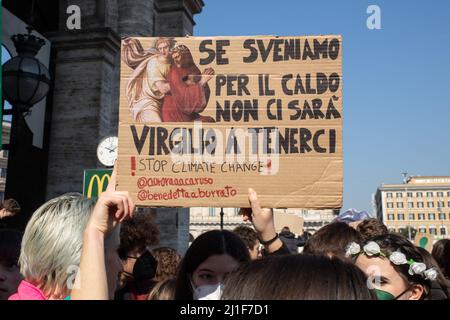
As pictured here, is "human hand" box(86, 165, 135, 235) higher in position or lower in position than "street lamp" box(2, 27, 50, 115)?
lower

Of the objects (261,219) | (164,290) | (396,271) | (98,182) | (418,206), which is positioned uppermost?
(98,182)

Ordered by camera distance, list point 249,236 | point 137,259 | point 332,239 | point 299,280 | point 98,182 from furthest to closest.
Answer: point 98,182, point 249,236, point 137,259, point 332,239, point 299,280

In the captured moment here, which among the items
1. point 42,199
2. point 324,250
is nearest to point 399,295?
point 324,250

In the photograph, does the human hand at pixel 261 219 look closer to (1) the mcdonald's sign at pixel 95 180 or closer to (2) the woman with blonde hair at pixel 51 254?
(2) the woman with blonde hair at pixel 51 254

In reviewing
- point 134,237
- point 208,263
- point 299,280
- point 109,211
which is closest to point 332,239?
point 208,263

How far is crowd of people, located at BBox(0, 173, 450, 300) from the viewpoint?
124 centimetres

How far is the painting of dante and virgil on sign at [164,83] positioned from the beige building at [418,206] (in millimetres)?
123495

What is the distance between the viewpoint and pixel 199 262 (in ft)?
8.70

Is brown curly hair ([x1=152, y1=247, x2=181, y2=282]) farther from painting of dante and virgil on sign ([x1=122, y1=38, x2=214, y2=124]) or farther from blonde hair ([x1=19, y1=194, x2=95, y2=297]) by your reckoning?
blonde hair ([x1=19, y1=194, x2=95, y2=297])

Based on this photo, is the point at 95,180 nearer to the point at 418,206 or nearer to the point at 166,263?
the point at 166,263

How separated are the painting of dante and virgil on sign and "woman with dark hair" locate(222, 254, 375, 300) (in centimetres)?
194

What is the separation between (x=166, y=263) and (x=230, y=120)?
1.56 meters

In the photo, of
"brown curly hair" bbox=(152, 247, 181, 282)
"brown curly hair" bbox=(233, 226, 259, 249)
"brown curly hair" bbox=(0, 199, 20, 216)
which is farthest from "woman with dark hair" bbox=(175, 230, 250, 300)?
"brown curly hair" bbox=(0, 199, 20, 216)

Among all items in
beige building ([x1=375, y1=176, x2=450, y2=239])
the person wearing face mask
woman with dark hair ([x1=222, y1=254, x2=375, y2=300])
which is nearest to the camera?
woman with dark hair ([x1=222, y1=254, x2=375, y2=300])
